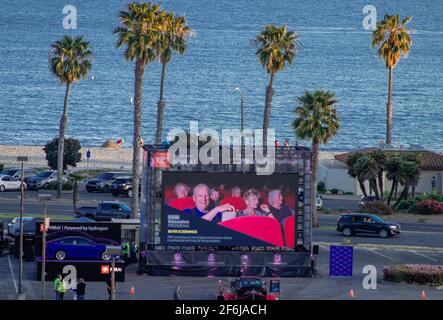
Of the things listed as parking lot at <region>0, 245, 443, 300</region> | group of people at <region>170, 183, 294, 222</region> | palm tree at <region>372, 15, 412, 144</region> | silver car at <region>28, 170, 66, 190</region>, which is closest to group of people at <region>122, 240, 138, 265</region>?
parking lot at <region>0, 245, 443, 300</region>

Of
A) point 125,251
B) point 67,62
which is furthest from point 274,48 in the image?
point 125,251

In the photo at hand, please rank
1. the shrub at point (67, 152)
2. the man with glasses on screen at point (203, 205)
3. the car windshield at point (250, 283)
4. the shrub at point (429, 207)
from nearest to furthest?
the car windshield at point (250, 283), the man with glasses on screen at point (203, 205), the shrub at point (429, 207), the shrub at point (67, 152)

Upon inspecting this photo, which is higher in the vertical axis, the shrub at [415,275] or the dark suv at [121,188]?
the dark suv at [121,188]

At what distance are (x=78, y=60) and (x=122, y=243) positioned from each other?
32003 mm

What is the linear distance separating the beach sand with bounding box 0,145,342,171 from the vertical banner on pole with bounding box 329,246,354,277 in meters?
52.6

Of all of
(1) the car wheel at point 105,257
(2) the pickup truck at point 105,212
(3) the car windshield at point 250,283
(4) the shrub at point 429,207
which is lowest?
(3) the car windshield at point 250,283

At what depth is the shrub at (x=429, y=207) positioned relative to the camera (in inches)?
2865

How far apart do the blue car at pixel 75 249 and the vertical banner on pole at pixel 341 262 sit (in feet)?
31.4

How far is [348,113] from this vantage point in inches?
7657

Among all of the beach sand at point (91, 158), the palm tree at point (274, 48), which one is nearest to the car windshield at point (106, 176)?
the palm tree at point (274, 48)

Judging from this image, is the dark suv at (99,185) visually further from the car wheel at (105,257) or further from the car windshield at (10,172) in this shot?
the car wheel at (105,257)

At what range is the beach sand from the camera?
336 feet

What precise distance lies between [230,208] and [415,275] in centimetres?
829

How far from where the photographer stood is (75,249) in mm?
46875
